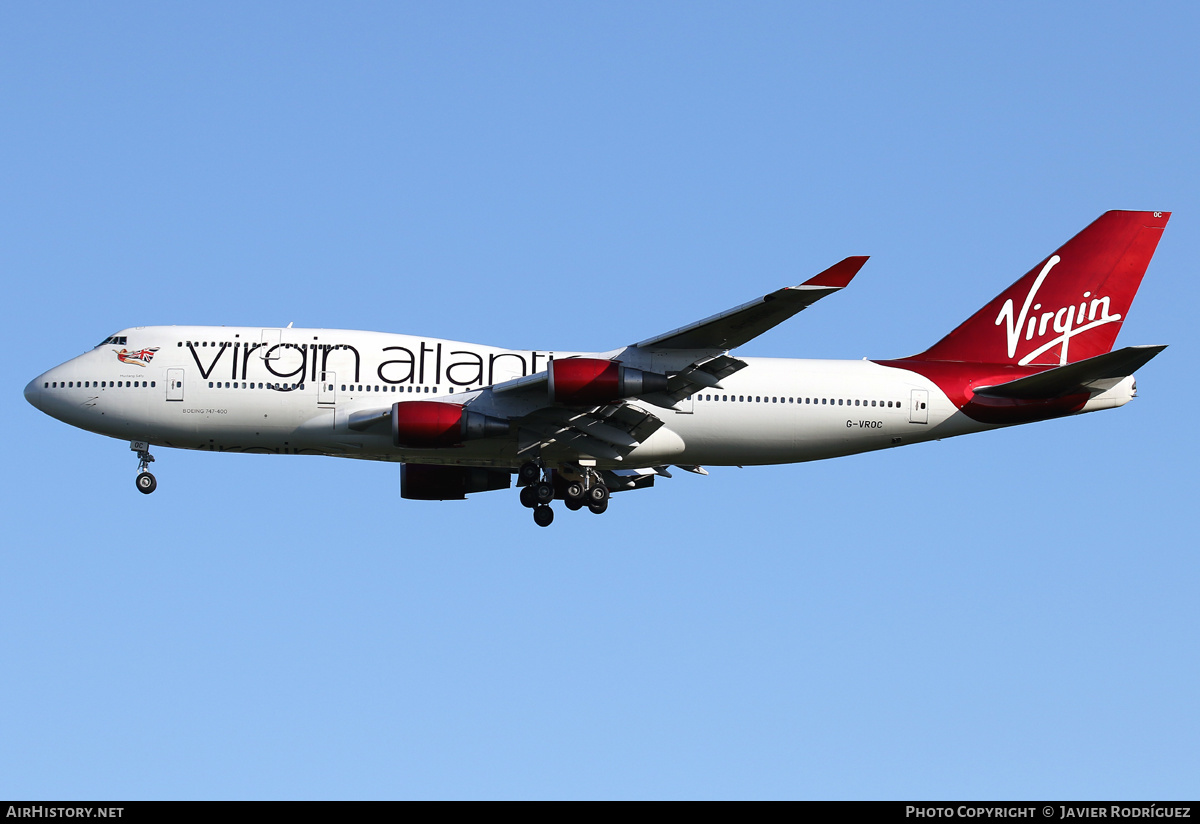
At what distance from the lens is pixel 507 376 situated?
3859 centimetres

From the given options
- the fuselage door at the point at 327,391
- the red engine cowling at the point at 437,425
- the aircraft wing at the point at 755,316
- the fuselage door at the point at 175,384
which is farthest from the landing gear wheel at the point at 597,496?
the fuselage door at the point at 175,384

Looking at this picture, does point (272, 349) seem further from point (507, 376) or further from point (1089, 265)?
point (1089, 265)

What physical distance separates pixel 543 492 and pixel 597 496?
155 centimetres

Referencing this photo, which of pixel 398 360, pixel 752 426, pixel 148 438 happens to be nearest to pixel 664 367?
pixel 752 426

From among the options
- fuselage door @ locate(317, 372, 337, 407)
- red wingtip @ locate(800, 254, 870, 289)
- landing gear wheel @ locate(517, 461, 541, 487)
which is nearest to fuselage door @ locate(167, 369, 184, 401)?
fuselage door @ locate(317, 372, 337, 407)

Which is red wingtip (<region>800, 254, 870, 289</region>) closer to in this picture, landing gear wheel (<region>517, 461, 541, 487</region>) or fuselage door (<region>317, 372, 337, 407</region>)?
landing gear wheel (<region>517, 461, 541, 487</region>)

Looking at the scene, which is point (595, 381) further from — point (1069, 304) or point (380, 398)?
point (1069, 304)

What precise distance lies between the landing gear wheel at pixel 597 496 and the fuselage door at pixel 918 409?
353 inches

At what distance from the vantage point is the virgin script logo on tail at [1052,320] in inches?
1629

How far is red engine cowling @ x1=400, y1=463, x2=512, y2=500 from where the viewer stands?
137 feet

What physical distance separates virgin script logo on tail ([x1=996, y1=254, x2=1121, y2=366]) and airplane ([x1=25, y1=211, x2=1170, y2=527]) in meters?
0.67

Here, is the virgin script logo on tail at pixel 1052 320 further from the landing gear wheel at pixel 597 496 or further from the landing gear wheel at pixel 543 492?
the landing gear wheel at pixel 543 492
